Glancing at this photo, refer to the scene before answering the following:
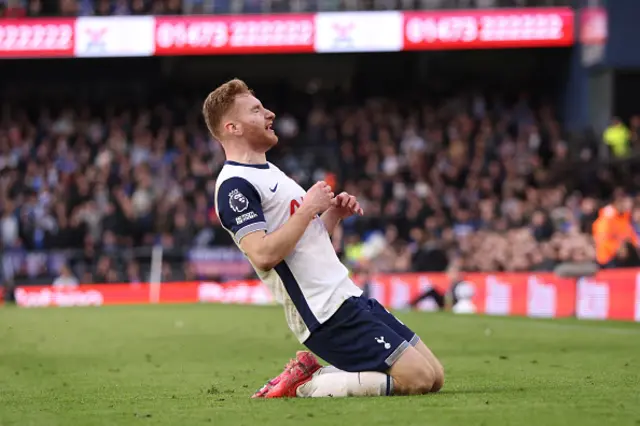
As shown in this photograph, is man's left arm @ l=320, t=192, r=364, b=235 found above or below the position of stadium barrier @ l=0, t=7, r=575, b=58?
below

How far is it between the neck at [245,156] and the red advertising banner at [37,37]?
2383 centimetres

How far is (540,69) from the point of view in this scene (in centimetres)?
3409

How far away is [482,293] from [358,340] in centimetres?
1362

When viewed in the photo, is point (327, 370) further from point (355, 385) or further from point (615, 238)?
point (615, 238)

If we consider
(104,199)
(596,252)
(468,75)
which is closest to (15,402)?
(596,252)

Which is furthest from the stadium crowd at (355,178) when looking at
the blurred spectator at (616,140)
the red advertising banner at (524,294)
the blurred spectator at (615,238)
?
the blurred spectator at (615,238)

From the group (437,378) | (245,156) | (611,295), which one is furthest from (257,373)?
(611,295)

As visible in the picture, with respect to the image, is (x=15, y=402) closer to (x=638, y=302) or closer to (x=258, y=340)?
(x=258, y=340)

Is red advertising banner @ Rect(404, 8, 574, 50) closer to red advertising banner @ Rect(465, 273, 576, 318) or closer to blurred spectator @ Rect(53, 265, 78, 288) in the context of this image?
blurred spectator @ Rect(53, 265, 78, 288)

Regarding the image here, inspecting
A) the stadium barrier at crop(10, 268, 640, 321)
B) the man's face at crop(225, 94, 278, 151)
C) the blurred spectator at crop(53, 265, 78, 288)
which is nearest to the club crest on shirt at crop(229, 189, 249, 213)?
the man's face at crop(225, 94, 278, 151)

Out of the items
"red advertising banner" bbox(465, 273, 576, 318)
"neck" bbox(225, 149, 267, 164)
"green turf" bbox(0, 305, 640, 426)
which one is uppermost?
"neck" bbox(225, 149, 267, 164)

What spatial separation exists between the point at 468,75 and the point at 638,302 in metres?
18.3

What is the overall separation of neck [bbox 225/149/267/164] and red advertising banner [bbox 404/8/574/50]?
23120 millimetres

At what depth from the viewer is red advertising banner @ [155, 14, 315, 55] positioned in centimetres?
2992
